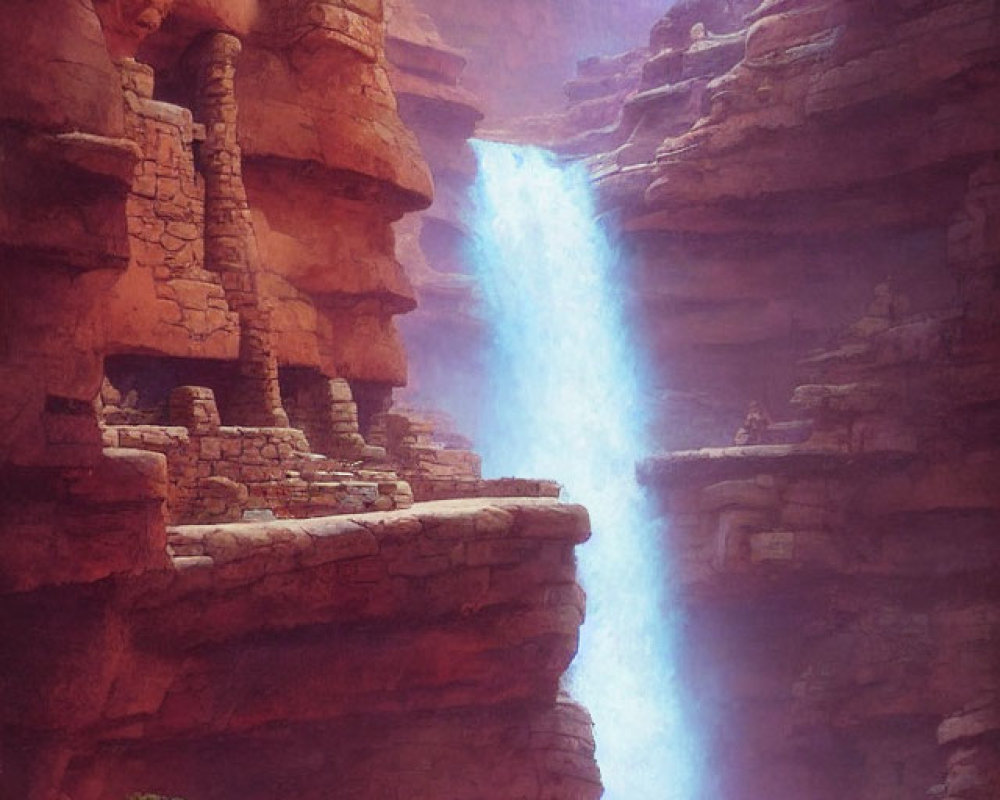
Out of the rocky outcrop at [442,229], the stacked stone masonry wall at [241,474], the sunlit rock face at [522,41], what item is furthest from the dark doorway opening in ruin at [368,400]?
the sunlit rock face at [522,41]

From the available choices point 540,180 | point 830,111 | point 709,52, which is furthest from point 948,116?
point 540,180

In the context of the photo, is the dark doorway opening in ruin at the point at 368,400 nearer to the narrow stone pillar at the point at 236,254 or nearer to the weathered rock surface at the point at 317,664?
the narrow stone pillar at the point at 236,254

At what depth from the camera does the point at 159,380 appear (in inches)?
588

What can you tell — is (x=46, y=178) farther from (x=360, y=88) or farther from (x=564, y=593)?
(x=360, y=88)

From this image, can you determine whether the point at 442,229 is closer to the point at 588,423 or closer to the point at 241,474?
the point at 588,423

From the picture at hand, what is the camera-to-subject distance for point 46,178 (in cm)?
740

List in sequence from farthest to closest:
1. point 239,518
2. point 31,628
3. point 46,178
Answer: point 239,518 → point 31,628 → point 46,178

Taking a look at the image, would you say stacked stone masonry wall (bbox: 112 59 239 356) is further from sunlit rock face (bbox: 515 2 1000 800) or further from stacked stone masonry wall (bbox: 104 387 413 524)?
sunlit rock face (bbox: 515 2 1000 800)

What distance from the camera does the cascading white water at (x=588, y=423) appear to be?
930 inches

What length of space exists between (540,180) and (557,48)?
647 inches

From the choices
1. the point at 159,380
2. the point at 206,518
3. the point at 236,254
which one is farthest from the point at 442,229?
the point at 206,518

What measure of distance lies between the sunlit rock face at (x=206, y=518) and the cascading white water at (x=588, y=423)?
28.0ft

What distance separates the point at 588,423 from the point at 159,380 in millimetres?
16110

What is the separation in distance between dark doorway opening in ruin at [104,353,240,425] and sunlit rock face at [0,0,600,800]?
0.11 feet
